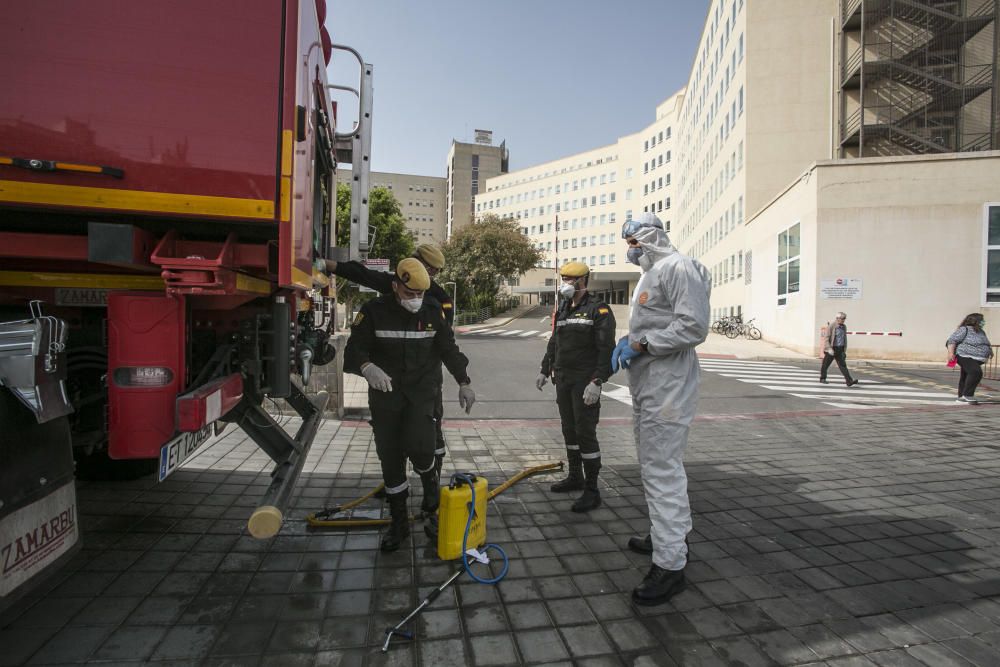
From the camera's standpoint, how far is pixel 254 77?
8.48 feet

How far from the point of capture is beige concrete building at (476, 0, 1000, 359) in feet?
59.2

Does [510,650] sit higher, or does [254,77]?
[254,77]

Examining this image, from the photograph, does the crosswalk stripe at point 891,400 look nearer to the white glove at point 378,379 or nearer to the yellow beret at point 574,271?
the yellow beret at point 574,271

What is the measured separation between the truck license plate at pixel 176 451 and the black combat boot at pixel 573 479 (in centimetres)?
278

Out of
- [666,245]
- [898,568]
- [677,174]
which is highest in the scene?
[677,174]

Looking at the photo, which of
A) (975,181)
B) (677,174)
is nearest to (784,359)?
(975,181)

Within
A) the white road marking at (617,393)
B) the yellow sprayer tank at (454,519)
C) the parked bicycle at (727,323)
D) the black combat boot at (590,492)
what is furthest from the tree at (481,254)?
the yellow sprayer tank at (454,519)

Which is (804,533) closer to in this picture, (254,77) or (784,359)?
(254,77)

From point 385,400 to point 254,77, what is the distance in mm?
1906

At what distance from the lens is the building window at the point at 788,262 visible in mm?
20781

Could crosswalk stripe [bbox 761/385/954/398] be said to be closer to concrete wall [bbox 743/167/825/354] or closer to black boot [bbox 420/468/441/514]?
concrete wall [bbox 743/167/825/354]

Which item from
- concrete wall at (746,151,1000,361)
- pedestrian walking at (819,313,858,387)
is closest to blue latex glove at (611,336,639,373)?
pedestrian walking at (819,313,858,387)

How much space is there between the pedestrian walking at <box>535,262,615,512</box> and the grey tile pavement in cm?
31

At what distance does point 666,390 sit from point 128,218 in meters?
2.74
